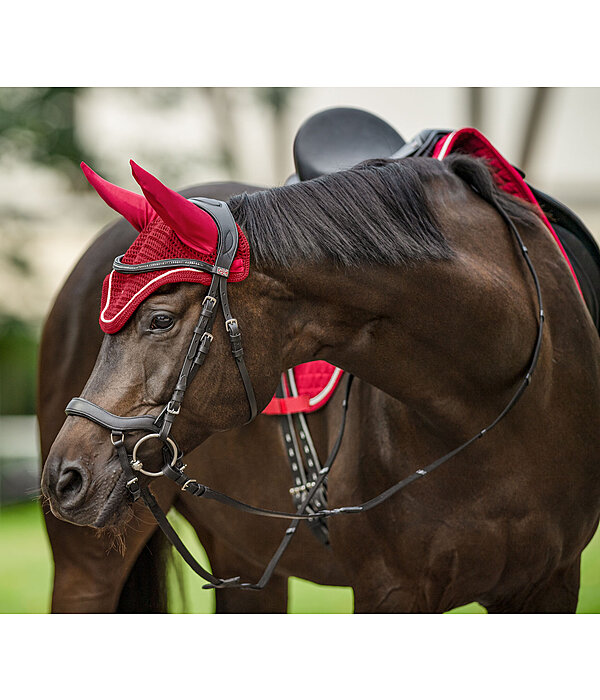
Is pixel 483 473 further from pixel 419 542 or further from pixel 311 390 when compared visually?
pixel 311 390

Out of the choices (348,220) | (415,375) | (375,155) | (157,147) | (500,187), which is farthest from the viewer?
(157,147)

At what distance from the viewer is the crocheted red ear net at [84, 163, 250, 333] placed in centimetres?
139

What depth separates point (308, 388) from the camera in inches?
84.1

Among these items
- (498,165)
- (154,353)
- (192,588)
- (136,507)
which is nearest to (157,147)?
(192,588)

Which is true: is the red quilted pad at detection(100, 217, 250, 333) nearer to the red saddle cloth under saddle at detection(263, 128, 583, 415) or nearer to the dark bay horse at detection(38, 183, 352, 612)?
the red saddle cloth under saddle at detection(263, 128, 583, 415)

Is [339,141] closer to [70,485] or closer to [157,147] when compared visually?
[70,485]

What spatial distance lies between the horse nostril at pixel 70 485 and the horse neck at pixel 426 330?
1.59 ft

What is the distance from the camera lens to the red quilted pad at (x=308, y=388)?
2082 millimetres

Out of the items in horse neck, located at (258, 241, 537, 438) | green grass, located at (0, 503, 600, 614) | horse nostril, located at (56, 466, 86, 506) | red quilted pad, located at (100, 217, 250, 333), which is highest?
red quilted pad, located at (100, 217, 250, 333)

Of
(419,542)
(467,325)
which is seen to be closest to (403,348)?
(467,325)

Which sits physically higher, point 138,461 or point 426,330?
point 426,330

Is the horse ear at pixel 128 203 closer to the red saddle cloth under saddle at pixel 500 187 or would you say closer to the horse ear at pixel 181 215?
the horse ear at pixel 181 215

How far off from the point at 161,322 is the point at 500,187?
1.07 metres

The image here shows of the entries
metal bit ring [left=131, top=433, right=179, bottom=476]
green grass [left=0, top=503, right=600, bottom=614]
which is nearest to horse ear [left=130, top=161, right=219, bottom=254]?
metal bit ring [left=131, top=433, right=179, bottom=476]
